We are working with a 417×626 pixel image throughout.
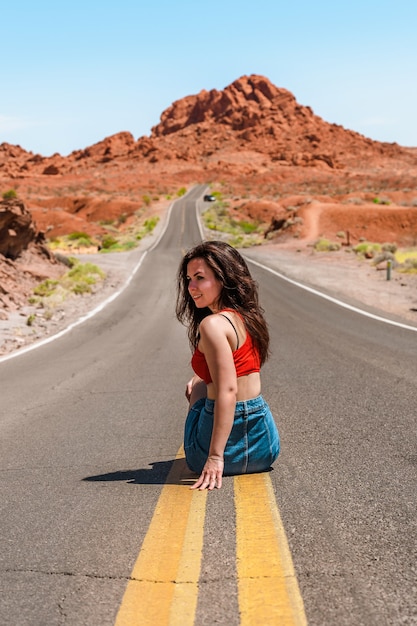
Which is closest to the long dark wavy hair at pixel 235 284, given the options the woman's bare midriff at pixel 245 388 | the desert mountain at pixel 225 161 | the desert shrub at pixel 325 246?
the woman's bare midriff at pixel 245 388

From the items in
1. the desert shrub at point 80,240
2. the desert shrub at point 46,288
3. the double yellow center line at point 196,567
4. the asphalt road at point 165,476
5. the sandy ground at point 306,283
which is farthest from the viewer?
the desert shrub at point 80,240

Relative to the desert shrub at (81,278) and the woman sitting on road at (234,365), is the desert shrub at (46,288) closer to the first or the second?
the desert shrub at (81,278)

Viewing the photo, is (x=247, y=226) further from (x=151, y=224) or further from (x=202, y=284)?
(x=202, y=284)

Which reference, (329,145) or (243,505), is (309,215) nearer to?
(243,505)

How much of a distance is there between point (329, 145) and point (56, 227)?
343 feet

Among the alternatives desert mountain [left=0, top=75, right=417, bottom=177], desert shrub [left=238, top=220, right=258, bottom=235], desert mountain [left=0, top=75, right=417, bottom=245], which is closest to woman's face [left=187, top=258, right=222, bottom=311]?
desert shrub [left=238, top=220, right=258, bottom=235]

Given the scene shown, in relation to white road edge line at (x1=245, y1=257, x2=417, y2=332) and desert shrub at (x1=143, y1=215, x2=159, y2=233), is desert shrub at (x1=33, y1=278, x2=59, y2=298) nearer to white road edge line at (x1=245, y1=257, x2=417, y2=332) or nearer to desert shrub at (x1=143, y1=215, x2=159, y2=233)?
white road edge line at (x1=245, y1=257, x2=417, y2=332)

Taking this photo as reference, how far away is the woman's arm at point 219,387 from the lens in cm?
353

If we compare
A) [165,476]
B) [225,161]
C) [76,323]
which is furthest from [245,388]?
[225,161]

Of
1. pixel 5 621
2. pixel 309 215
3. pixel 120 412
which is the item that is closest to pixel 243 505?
pixel 5 621

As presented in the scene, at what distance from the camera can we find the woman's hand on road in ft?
11.7

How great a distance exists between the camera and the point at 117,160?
514 feet

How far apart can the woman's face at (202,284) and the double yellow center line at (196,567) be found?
3.56 ft

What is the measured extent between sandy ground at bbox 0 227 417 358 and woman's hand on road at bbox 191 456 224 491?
856cm
